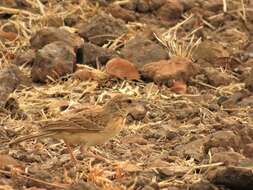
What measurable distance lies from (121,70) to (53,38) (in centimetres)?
97

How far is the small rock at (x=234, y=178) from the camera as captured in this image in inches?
306

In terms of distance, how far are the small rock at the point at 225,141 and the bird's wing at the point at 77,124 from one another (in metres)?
0.98

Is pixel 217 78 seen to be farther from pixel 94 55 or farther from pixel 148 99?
pixel 94 55

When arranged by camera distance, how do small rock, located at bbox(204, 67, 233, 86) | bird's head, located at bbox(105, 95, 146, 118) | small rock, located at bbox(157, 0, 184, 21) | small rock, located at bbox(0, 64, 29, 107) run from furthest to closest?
1. small rock, located at bbox(157, 0, 184, 21)
2. small rock, located at bbox(204, 67, 233, 86)
3. small rock, located at bbox(0, 64, 29, 107)
4. bird's head, located at bbox(105, 95, 146, 118)

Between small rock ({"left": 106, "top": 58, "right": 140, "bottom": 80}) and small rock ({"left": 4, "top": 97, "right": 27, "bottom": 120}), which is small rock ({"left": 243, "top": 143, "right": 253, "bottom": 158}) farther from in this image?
small rock ({"left": 106, "top": 58, "right": 140, "bottom": 80})

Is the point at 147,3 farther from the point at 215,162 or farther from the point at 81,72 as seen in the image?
the point at 215,162

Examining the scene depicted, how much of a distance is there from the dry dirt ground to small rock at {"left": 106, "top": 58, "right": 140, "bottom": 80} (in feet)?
0.18

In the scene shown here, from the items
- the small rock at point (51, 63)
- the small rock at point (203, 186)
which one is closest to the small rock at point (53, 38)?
the small rock at point (51, 63)

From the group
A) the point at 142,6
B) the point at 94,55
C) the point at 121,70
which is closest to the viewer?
the point at 121,70

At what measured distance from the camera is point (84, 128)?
28.0 ft

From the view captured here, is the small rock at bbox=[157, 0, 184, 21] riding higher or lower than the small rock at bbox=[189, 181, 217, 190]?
lower

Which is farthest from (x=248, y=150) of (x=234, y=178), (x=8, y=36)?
(x=8, y=36)

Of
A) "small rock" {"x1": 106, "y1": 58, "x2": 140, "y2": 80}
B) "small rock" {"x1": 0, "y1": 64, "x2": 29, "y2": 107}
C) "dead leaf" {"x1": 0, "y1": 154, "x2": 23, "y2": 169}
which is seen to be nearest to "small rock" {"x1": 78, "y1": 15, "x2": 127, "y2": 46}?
"small rock" {"x1": 106, "y1": 58, "x2": 140, "y2": 80}

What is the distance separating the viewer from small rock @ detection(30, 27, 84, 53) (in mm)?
11523
